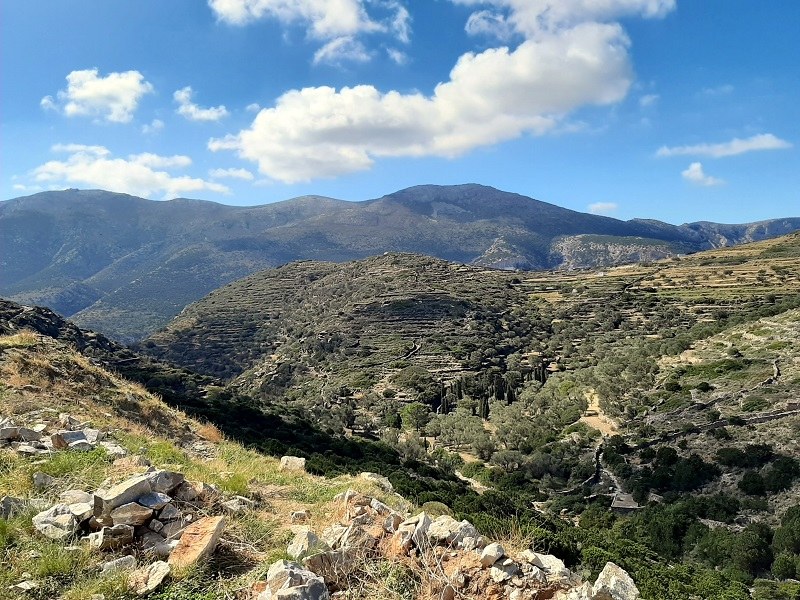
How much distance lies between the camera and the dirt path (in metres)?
39.5

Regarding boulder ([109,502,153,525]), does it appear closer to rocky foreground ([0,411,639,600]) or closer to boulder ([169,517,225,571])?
rocky foreground ([0,411,639,600])

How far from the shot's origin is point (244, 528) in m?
5.94

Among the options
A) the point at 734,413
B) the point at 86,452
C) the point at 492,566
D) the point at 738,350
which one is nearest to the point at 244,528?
the point at 492,566

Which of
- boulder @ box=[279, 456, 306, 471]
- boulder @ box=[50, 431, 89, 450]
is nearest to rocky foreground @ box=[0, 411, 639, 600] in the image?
boulder @ box=[50, 431, 89, 450]

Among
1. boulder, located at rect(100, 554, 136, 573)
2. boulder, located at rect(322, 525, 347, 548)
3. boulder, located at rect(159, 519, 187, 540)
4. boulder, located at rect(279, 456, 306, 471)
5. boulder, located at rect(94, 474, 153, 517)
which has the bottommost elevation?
boulder, located at rect(279, 456, 306, 471)

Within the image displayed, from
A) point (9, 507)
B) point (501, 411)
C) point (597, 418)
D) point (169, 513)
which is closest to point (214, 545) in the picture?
point (169, 513)

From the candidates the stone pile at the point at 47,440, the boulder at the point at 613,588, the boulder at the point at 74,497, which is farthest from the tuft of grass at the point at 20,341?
the boulder at the point at 613,588

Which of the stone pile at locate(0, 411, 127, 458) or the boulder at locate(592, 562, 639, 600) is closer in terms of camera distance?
the boulder at locate(592, 562, 639, 600)

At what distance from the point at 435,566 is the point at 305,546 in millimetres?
1452

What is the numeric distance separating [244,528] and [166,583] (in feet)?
4.62

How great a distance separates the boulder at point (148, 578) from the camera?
4.43 m

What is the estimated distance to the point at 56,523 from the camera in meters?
5.13

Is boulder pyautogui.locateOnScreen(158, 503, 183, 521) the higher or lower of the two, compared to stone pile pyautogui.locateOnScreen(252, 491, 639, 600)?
higher

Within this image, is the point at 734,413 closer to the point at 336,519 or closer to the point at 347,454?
the point at 347,454
